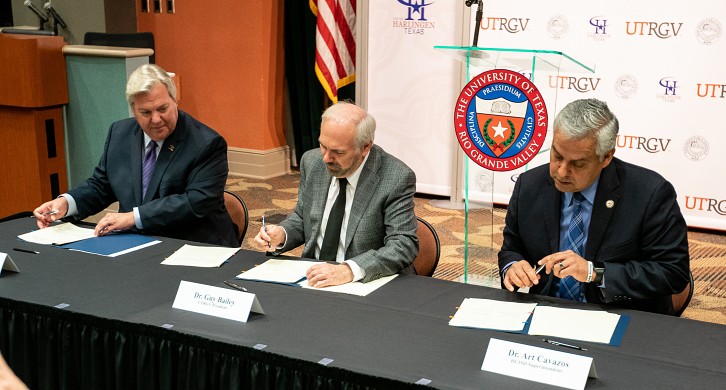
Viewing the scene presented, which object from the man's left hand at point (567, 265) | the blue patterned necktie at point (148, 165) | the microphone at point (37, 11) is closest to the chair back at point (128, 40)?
the microphone at point (37, 11)

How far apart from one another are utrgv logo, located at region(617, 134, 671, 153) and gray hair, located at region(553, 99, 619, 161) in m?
3.80

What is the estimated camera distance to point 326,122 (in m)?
3.33

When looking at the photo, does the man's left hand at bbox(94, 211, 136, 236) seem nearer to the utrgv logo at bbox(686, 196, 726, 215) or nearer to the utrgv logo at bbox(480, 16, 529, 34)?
the utrgv logo at bbox(480, 16, 529, 34)

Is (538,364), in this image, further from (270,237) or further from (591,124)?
(270,237)

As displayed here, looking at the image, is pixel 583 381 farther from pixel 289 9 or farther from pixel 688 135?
pixel 289 9

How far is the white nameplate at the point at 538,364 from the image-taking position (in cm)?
222

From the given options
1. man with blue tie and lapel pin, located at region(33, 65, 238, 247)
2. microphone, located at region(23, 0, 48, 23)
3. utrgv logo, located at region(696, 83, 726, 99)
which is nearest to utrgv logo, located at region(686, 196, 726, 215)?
utrgv logo, located at region(696, 83, 726, 99)

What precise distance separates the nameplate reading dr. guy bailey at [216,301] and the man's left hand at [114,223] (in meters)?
0.94

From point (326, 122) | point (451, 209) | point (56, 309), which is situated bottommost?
point (451, 209)

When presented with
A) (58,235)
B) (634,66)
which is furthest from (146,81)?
(634,66)

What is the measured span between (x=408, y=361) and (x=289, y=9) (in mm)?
6190

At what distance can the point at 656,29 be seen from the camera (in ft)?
20.5

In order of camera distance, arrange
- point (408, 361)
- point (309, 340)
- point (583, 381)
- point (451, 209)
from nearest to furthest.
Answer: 1. point (583, 381)
2. point (408, 361)
3. point (309, 340)
4. point (451, 209)

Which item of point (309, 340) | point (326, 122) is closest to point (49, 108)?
point (326, 122)
